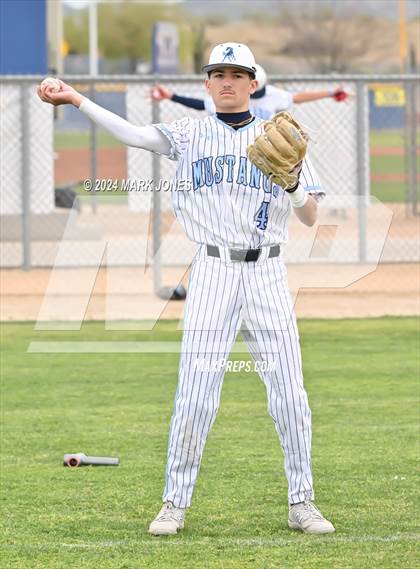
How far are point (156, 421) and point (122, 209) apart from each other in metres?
13.3

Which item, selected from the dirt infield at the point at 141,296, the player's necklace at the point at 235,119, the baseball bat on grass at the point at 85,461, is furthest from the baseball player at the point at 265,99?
the player's necklace at the point at 235,119

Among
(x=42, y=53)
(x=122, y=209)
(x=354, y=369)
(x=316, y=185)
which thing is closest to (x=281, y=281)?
(x=316, y=185)

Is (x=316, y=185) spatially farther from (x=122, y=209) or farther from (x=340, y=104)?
(x=122, y=209)

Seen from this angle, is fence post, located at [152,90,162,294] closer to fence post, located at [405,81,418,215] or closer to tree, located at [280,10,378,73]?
fence post, located at [405,81,418,215]

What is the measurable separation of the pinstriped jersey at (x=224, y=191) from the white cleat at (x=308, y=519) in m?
1.18

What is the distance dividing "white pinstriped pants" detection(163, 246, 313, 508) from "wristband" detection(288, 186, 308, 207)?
28cm

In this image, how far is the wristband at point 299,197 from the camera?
19.7ft

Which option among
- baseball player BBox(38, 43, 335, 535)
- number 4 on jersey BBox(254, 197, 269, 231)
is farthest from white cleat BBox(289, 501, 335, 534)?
number 4 on jersey BBox(254, 197, 269, 231)

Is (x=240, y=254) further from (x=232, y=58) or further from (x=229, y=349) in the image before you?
(x=232, y=58)

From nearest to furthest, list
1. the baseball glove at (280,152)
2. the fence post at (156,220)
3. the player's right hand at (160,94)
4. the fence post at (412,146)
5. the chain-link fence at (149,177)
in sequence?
1. the baseball glove at (280,152)
2. the player's right hand at (160,94)
3. the fence post at (156,220)
4. the chain-link fence at (149,177)
5. the fence post at (412,146)

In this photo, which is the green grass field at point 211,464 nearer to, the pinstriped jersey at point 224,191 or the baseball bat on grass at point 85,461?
the baseball bat on grass at point 85,461

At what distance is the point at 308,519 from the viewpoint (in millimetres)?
6266

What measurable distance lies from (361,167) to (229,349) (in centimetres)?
966

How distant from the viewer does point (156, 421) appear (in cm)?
897
